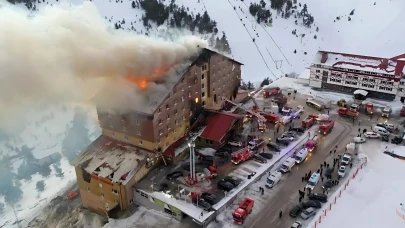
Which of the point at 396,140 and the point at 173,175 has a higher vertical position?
the point at 396,140

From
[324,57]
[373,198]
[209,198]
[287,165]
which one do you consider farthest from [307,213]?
[324,57]

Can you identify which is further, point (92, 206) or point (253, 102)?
point (253, 102)

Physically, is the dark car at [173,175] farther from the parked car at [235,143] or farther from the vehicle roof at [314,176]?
the vehicle roof at [314,176]

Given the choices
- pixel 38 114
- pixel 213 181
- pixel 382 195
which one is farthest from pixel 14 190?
pixel 382 195

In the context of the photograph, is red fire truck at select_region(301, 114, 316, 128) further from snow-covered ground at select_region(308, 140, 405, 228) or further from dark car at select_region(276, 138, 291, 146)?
snow-covered ground at select_region(308, 140, 405, 228)

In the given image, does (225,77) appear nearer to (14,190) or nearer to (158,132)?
(158,132)

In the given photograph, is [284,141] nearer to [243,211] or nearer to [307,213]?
[307,213]

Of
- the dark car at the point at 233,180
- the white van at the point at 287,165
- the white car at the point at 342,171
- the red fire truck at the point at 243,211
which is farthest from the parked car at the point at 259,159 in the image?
the white car at the point at 342,171
